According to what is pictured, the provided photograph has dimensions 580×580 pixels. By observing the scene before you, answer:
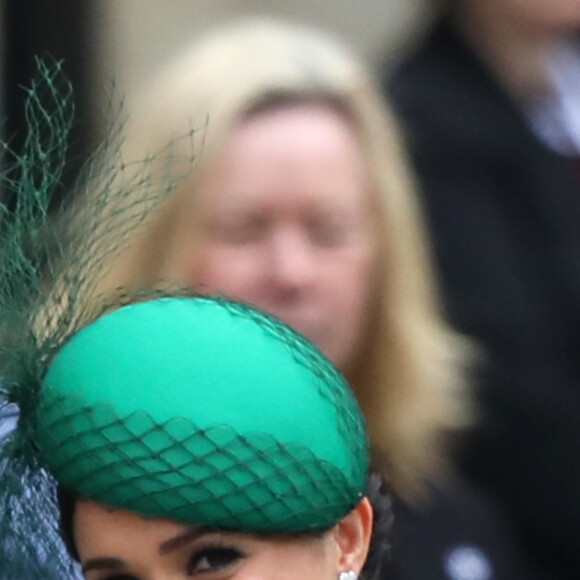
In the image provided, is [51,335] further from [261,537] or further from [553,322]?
[553,322]

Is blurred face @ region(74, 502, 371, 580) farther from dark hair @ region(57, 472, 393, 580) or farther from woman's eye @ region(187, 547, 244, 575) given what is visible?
dark hair @ region(57, 472, 393, 580)

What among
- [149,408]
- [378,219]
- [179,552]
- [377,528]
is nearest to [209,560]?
[179,552]

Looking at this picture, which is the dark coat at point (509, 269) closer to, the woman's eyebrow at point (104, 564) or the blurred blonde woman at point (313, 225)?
the blurred blonde woman at point (313, 225)

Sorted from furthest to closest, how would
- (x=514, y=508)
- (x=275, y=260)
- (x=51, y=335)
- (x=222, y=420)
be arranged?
(x=514, y=508) < (x=275, y=260) < (x=51, y=335) < (x=222, y=420)

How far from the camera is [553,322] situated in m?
2.14

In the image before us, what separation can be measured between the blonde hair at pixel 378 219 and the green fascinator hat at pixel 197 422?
0.64 meters

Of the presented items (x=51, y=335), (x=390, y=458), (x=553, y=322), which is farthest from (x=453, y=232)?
(x=51, y=335)

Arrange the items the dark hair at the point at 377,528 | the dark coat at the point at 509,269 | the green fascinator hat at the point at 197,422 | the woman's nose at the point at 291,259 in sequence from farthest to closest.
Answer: the dark coat at the point at 509,269, the woman's nose at the point at 291,259, the dark hair at the point at 377,528, the green fascinator hat at the point at 197,422

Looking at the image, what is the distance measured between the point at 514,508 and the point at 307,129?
0.57 metres

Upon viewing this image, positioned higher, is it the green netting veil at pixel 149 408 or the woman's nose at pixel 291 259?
the green netting veil at pixel 149 408

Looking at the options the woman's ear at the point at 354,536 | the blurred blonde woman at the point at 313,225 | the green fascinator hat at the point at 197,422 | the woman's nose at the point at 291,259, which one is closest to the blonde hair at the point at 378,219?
the blurred blonde woman at the point at 313,225

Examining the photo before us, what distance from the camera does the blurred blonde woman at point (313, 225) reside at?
2.00 meters

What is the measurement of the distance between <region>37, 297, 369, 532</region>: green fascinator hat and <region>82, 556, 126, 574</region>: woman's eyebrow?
52mm

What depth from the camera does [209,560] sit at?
4.36 ft
